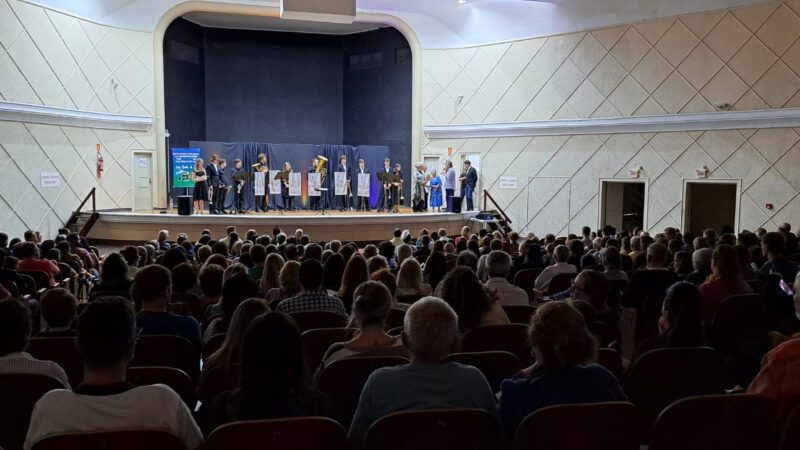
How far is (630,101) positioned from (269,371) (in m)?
14.7

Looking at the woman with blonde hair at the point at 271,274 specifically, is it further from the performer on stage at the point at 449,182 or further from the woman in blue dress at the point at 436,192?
the woman in blue dress at the point at 436,192

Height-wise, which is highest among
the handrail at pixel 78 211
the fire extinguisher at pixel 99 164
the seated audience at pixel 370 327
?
the fire extinguisher at pixel 99 164

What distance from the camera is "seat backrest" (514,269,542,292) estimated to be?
259 inches

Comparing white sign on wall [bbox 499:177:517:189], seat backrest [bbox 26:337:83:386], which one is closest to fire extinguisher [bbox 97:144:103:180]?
white sign on wall [bbox 499:177:517:189]

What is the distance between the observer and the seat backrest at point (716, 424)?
223cm

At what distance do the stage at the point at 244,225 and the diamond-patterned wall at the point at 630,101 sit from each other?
378 centimetres

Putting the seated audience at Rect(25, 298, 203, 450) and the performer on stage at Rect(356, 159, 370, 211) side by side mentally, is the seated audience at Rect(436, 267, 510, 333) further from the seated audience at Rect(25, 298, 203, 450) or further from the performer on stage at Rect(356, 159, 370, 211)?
the performer on stage at Rect(356, 159, 370, 211)

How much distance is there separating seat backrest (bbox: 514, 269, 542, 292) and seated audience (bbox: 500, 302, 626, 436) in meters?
4.10

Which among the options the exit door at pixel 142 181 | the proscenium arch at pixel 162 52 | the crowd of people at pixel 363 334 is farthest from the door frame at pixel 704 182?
the exit door at pixel 142 181

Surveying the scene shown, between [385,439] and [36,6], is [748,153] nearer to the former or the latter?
[385,439]

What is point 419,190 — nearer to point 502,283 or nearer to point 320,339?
point 502,283

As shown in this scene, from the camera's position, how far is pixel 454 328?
2.49 meters

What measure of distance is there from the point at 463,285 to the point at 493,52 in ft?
49.5

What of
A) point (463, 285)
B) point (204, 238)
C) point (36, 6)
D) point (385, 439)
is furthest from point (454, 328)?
point (36, 6)
